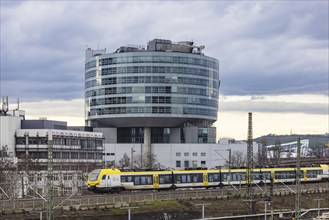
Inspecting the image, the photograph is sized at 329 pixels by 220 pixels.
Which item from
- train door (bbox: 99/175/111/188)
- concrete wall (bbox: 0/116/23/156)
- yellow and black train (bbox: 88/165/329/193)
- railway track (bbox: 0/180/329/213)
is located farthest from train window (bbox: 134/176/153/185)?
concrete wall (bbox: 0/116/23/156)

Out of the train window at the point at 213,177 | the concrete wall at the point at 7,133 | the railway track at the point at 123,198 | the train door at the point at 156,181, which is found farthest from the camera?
the concrete wall at the point at 7,133

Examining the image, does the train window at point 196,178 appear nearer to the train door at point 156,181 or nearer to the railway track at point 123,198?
Result: the railway track at point 123,198

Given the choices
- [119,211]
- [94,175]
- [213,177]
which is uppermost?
[94,175]

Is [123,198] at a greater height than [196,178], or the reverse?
[196,178]

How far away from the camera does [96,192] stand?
110 metres

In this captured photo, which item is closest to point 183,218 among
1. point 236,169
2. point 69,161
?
point 236,169

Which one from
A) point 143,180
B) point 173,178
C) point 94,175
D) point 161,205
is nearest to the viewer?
point 161,205

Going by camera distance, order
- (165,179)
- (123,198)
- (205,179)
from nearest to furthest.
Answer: (123,198)
(165,179)
(205,179)

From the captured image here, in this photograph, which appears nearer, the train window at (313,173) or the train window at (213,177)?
the train window at (213,177)

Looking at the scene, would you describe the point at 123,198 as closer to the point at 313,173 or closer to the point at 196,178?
the point at 196,178

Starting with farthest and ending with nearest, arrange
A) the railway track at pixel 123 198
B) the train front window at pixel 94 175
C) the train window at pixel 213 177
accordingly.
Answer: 1. the train window at pixel 213 177
2. the train front window at pixel 94 175
3. the railway track at pixel 123 198

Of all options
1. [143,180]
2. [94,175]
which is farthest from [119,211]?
[143,180]

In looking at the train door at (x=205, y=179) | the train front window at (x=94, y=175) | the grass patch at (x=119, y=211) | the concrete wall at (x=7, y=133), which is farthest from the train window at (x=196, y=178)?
the concrete wall at (x=7, y=133)

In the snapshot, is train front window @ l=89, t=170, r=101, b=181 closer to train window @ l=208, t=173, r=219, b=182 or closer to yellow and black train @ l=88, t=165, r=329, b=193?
yellow and black train @ l=88, t=165, r=329, b=193
